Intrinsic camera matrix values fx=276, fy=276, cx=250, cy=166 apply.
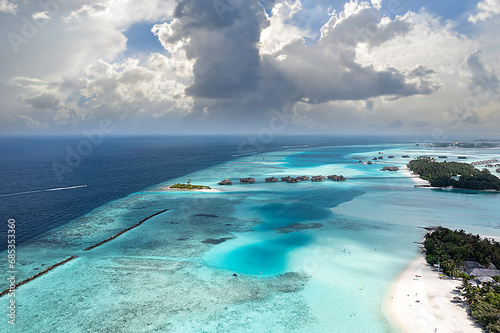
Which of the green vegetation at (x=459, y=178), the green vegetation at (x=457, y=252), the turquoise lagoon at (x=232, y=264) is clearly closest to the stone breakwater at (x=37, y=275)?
the turquoise lagoon at (x=232, y=264)

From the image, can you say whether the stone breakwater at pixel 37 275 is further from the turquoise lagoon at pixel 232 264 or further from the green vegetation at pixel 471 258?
the green vegetation at pixel 471 258

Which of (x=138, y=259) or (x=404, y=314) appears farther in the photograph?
(x=138, y=259)

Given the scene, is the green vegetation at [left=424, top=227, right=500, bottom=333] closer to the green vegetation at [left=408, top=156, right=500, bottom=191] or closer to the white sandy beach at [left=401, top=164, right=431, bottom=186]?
the green vegetation at [left=408, top=156, right=500, bottom=191]

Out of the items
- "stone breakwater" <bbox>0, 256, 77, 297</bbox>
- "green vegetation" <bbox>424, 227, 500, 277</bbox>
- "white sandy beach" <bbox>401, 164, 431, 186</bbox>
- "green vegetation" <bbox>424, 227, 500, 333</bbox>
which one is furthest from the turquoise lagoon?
"white sandy beach" <bbox>401, 164, 431, 186</bbox>

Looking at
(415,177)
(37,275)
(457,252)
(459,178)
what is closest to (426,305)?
(457,252)

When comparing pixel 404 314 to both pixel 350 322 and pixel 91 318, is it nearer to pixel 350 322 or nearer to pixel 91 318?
pixel 350 322

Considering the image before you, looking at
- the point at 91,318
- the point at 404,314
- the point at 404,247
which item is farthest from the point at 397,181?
the point at 91,318
